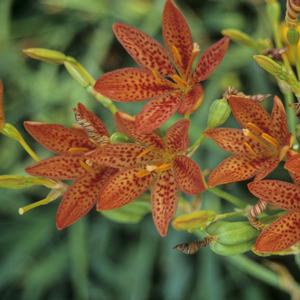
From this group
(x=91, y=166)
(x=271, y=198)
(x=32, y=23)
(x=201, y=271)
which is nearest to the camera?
(x=271, y=198)

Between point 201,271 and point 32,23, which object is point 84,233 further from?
point 32,23

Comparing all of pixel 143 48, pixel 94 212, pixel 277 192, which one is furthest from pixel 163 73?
pixel 94 212

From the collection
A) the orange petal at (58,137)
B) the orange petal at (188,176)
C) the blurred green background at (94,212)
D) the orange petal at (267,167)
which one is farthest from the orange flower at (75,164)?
the blurred green background at (94,212)

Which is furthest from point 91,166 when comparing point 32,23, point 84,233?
point 32,23

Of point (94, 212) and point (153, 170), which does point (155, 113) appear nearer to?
point (153, 170)

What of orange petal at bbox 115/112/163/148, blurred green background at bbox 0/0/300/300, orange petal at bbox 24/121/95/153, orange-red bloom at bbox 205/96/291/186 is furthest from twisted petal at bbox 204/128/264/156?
blurred green background at bbox 0/0/300/300

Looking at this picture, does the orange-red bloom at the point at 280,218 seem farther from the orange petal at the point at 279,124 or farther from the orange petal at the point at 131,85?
the orange petal at the point at 131,85
